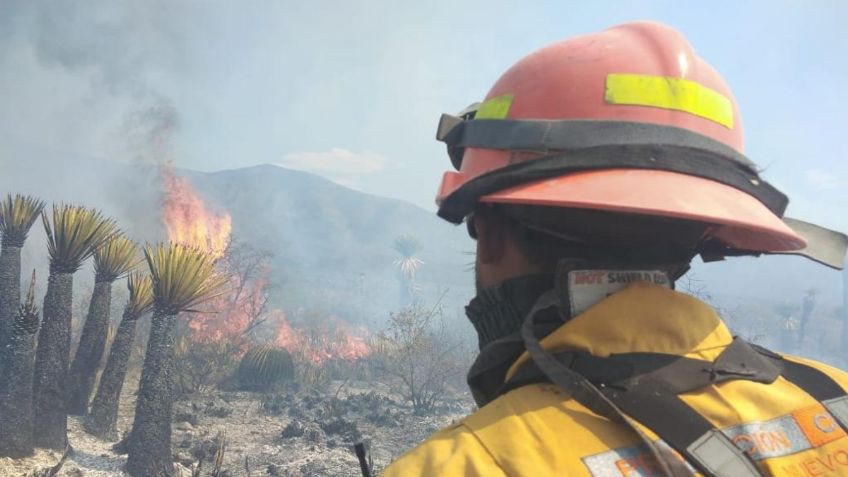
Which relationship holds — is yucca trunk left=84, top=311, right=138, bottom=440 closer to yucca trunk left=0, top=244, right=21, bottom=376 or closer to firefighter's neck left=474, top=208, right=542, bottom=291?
yucca trunk left=0, top=244, right=21, bottom=376

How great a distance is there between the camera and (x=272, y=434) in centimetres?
1006

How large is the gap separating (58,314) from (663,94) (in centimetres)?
888

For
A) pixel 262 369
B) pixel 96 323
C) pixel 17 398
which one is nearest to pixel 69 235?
pixel 96 323

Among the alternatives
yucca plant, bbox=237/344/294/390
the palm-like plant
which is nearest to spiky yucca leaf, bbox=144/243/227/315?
yucca plant, bbox=237/344/294/390

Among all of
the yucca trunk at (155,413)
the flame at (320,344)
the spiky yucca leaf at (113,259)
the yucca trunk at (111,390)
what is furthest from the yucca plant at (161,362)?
the flame at (320,344)

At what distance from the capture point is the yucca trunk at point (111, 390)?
865 centimetres

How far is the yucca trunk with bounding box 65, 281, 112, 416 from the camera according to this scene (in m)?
8.89

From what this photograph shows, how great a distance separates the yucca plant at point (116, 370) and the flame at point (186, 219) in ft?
26.1

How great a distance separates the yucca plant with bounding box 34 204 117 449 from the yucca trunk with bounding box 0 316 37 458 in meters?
0.26

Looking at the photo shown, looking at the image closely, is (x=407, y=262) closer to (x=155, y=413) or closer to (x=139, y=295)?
(x=139, y=295)

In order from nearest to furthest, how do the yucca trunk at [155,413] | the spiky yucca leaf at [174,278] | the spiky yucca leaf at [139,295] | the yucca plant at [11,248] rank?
the yucca trunk at [155,413] < the spiky yucca leaf at [174,278] < the yucca plant at [11,248] < the spiky yucca leaf at [139,295]

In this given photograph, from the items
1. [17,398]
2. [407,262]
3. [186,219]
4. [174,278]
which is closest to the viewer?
[17,398]

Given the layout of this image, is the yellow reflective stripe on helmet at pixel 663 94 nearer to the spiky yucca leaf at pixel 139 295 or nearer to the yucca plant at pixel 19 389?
the yucca plant at pixel 19 389

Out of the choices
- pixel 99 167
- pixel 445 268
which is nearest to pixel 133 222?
pixel 99 167
